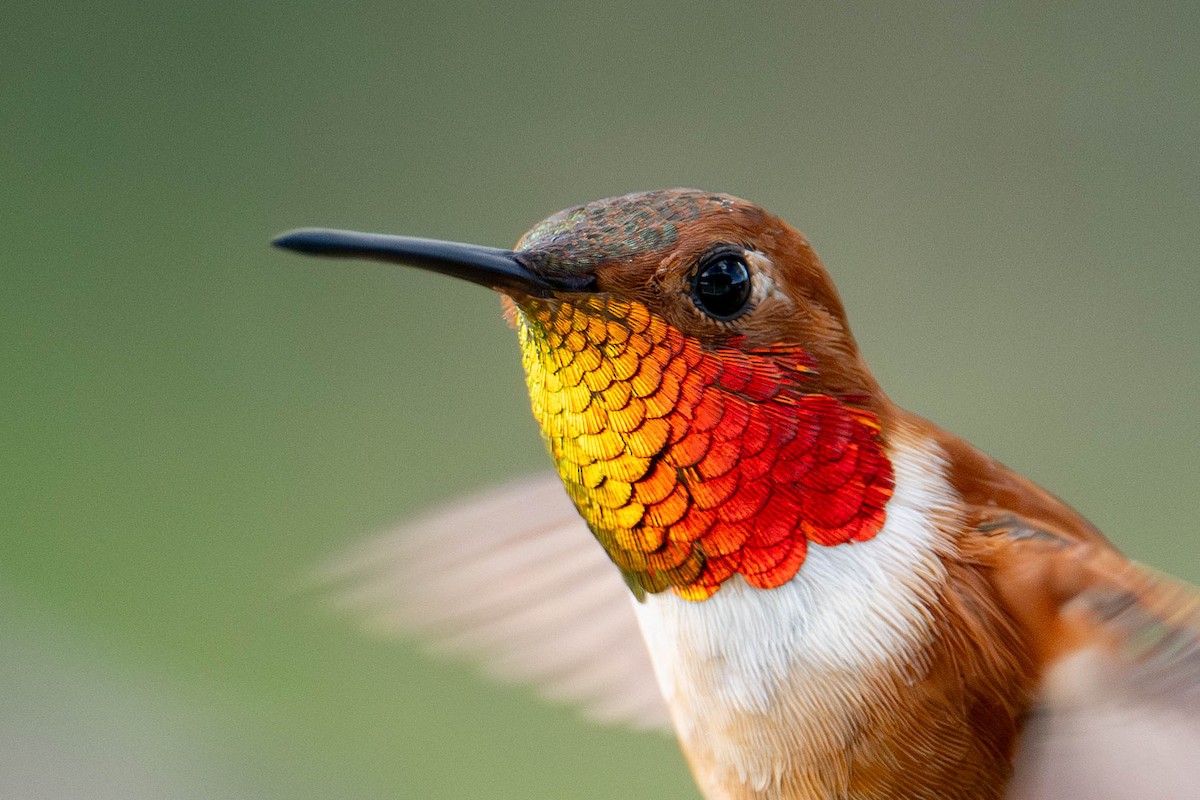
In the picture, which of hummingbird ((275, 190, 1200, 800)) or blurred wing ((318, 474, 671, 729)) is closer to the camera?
hummingbird ((275, 190, 1200, 800))

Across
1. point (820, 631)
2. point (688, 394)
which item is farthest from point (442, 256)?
point (820, 631)

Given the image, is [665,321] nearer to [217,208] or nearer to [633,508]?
[633,508]

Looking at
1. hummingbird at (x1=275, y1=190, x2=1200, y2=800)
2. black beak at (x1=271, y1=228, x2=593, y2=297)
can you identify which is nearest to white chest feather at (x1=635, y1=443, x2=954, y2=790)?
hummingbird at (x1=275, y1=190, x2=1200, y2=800)

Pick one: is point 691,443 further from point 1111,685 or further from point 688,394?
point 1111,685

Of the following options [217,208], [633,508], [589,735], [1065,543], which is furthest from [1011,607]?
[217,208]

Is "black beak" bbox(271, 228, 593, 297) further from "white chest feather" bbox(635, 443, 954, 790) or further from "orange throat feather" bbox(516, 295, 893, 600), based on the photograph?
"white chest feather" bbox(635, 443, 954, 790)

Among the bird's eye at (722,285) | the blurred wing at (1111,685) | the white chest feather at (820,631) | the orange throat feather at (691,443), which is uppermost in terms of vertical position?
the bird's eye at (722,285)

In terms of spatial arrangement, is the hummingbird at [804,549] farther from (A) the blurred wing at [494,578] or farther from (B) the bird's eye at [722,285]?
(A) the blurred wing at [494,578]

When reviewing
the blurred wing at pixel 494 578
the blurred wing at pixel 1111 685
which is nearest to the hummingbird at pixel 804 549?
the blurred wing at pixel 1111 685
